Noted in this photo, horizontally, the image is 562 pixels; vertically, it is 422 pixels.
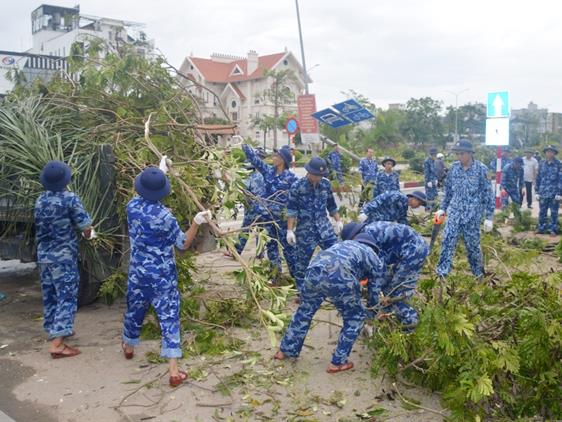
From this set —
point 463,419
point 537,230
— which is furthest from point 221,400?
point 537,230

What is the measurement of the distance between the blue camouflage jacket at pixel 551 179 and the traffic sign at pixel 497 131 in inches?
39.1

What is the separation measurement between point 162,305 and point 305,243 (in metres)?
2.32

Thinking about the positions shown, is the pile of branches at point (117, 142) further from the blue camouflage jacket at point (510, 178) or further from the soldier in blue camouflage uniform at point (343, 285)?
the blue camouflage jacket at point (510, 178)

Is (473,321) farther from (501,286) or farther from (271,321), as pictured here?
(271,321)

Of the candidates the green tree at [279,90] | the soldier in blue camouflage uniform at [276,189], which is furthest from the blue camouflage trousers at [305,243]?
the green tree at [279,90]

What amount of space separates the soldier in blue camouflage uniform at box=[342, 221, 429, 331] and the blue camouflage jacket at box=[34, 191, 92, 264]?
2378 mm

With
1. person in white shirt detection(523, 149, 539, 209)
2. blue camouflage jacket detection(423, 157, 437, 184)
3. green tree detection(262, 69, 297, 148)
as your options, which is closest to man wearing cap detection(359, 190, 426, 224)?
blue camouflage jacket detection(423, 157, 437, 184)

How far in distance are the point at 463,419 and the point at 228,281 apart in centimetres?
445

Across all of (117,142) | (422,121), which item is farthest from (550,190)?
(422,121)

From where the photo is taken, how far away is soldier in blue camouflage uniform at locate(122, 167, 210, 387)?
459 centimetres

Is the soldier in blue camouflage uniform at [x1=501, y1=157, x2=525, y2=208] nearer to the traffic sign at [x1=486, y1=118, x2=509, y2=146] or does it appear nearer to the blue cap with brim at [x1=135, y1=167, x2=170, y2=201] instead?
the traffic sign at [x1=486, y1=118, x2=509, y2=146]

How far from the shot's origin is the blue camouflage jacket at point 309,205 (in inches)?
257

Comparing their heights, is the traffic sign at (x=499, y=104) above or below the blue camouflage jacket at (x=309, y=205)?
above

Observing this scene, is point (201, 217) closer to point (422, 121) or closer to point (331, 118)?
point (331, 118)
